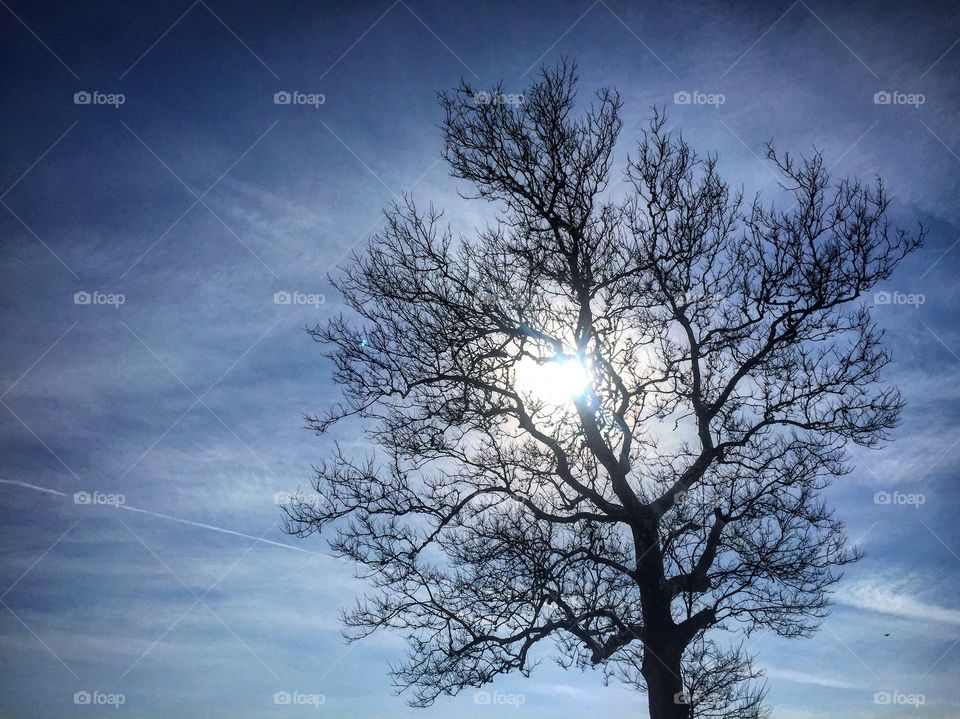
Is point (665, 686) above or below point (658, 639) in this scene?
below

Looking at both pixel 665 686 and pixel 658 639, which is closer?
pixel 665 686

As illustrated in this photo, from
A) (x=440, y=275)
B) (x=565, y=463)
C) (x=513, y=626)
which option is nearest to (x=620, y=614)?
(x=513, y=626)

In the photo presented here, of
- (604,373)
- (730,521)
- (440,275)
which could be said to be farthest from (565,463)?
(440,275)

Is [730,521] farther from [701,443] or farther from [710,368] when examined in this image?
[710,368]

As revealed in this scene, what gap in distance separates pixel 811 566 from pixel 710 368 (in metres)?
2.96

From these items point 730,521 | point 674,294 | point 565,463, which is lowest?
point 730,521

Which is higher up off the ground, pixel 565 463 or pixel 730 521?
pixel 565 463

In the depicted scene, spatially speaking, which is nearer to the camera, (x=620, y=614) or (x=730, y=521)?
(x=730, y=521)

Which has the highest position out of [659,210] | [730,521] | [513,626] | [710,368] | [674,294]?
[659,210]

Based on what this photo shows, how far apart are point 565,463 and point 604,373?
136 centimetres

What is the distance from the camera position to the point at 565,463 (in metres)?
10.6

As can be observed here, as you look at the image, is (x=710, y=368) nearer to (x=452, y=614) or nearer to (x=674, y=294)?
(x=674, y=294)

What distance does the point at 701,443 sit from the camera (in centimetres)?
1051

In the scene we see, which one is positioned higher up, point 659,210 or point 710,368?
point 659,210
